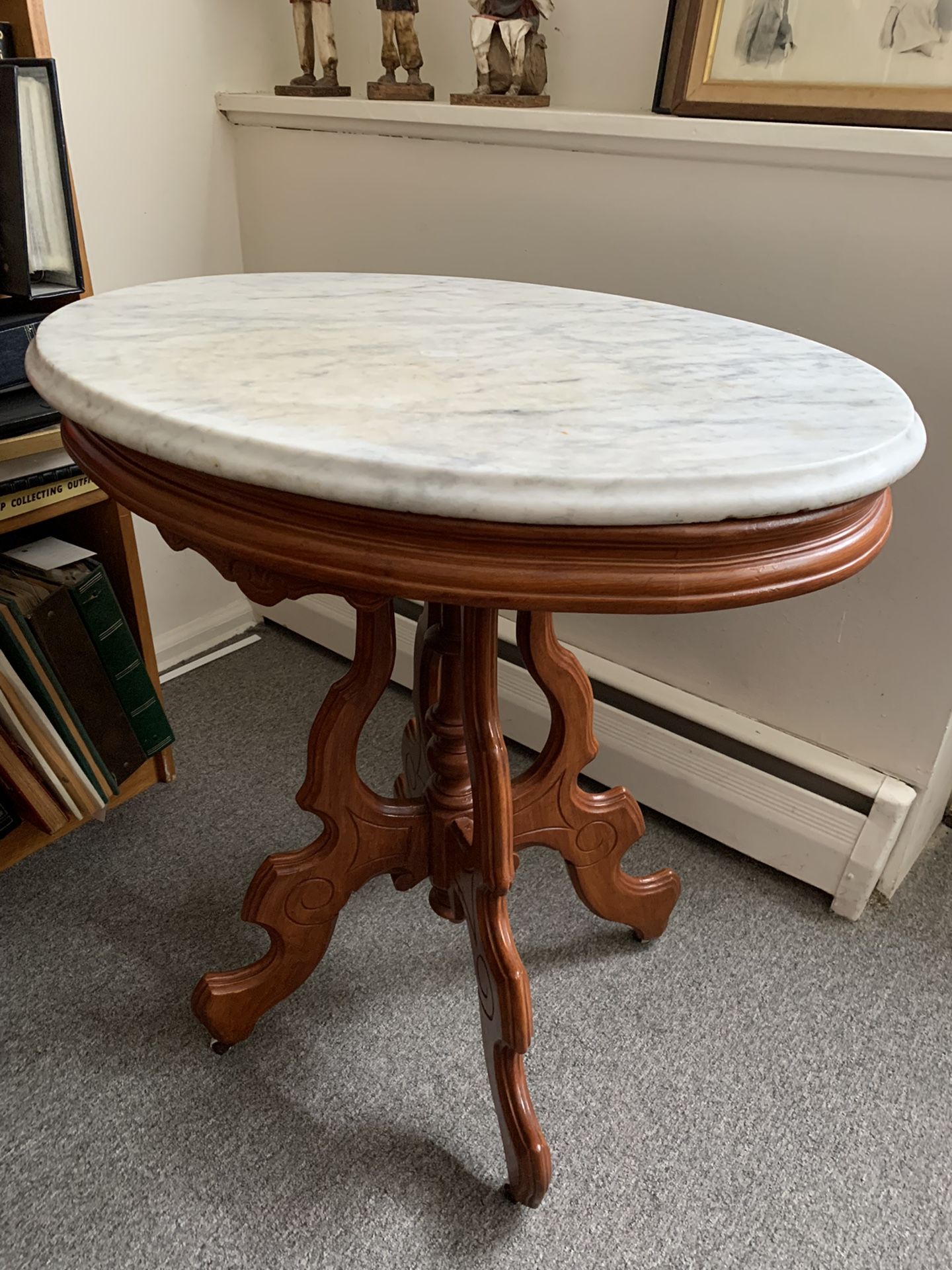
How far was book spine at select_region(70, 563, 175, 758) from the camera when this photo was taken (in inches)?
45.5

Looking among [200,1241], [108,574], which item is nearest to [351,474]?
[200,1241]

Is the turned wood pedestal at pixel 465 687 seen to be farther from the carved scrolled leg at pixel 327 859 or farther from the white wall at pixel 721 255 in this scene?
the white wall at pixel 721 255

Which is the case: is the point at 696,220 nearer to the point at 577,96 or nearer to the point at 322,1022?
the point at 577,96

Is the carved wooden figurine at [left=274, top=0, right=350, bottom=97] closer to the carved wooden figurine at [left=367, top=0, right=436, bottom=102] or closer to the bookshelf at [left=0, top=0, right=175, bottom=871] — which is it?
the carved wooden figurine at [left=367, top=0, right=436, bottom=102]

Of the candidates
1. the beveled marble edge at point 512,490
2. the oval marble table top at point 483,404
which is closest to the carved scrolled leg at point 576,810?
the oval marble table top at point 483,404

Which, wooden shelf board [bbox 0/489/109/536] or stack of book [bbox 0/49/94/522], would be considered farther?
wooden shelf board [bbox 0/489/109/536]

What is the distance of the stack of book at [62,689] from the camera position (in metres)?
1.11

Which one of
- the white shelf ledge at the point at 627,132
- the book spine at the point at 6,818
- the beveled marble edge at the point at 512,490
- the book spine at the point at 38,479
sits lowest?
the book spine at the point at 6,818

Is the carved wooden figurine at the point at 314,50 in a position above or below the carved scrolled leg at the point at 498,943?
above

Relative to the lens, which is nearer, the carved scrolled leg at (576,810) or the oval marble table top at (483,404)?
the oval marble table top at (483,404)

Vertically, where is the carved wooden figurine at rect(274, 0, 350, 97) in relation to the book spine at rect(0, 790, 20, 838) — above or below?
above

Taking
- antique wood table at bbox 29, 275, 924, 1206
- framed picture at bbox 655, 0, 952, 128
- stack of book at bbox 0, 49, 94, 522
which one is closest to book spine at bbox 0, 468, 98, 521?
stack of book at bbox 0, 49, 94, 522

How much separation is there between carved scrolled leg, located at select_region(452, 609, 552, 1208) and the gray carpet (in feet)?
0.25

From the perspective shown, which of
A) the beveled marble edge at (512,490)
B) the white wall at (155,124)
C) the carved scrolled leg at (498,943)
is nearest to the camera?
the beveled marble edge at (512,490)
